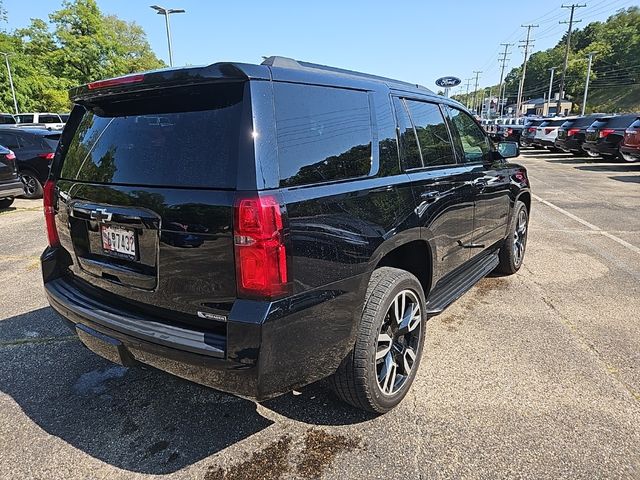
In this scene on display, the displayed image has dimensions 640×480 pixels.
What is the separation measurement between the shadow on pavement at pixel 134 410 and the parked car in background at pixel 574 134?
65.7 ft

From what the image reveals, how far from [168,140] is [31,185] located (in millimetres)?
10183

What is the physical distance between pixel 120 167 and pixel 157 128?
30 centimetres

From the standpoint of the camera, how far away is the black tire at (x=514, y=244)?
4766 millimetres

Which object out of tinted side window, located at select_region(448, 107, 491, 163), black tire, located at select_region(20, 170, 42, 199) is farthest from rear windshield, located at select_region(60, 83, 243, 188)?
black tire, located at select_region(20, 170, 42, 199)

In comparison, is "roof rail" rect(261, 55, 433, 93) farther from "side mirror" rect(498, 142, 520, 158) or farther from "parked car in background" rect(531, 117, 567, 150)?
"parked car in background" rect(531, 117, 567, 150)

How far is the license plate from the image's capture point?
219 cm

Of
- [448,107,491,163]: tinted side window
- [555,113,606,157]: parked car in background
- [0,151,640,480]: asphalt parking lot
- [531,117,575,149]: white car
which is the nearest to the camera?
[0,151,640,480]: asphalt parking lot

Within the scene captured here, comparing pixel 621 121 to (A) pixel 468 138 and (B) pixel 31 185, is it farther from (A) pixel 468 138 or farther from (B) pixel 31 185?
(B) pixel 31 185

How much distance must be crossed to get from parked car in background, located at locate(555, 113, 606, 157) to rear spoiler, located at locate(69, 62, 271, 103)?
66.3ft

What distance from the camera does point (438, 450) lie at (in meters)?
2.33

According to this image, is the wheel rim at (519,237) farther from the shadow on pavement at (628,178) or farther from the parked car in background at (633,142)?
the parked car in background at (633,142)

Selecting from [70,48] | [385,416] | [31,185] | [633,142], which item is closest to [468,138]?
[385,416]

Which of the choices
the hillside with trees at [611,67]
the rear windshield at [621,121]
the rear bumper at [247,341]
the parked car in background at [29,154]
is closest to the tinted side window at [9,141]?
the parked car in background at [29,154]

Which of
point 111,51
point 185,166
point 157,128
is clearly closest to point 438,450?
point 185,166
